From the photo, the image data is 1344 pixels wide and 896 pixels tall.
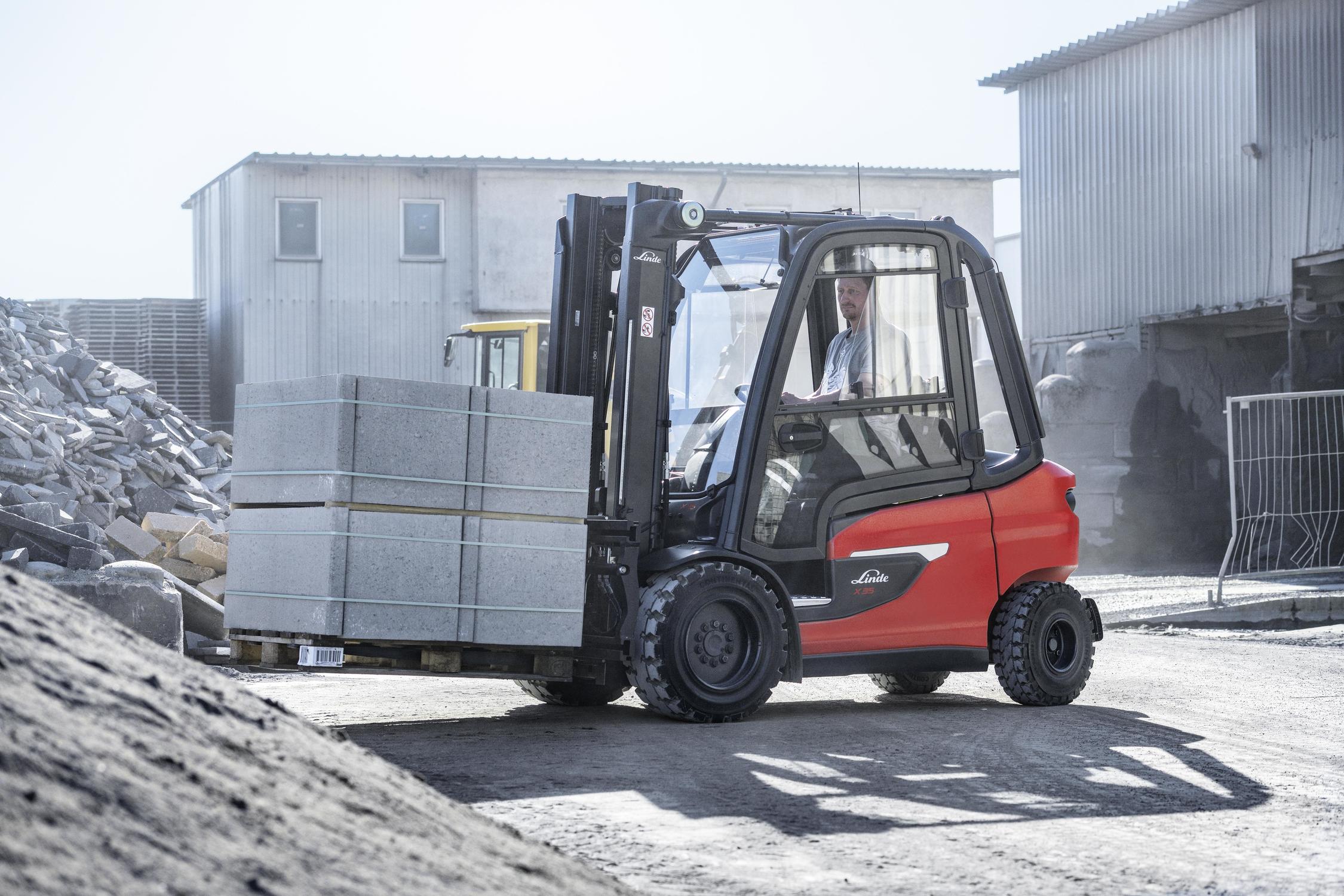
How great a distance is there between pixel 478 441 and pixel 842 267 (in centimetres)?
226

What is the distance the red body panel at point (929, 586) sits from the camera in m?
7.96

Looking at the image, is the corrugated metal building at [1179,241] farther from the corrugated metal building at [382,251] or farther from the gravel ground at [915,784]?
the gravel ground at [915,784]

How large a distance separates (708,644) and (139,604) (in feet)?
15.0

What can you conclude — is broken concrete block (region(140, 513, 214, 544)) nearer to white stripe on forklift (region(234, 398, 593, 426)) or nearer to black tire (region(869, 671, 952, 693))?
black tire (region(869, 671, 952, 693))

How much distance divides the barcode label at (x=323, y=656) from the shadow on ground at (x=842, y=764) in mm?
424

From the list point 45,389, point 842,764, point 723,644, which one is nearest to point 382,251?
point 45,389

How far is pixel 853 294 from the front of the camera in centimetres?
806

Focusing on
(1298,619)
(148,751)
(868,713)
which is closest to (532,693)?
(868,713)

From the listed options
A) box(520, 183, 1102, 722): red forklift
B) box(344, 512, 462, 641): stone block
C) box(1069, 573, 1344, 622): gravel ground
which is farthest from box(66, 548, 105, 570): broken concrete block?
box(1069, 573, 1344, 622): gravel ground

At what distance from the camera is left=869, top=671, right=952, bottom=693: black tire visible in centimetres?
939

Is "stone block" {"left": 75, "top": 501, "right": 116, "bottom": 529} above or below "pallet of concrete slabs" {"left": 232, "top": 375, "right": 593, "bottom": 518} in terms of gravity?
below

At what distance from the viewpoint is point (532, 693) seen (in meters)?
9.02

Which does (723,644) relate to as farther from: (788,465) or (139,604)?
(139,604)

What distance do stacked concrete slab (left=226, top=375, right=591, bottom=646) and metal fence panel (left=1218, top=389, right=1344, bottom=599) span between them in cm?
1163
